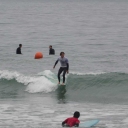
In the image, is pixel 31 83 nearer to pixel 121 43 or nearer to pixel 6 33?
pixel 121 43

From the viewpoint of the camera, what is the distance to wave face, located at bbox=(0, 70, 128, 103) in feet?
95.4

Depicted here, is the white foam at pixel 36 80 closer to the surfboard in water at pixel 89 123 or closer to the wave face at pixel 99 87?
the wave face at pixel 99 87

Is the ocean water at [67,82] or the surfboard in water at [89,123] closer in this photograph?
the surfboard in water at [89,123]

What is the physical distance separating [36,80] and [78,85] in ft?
7.50

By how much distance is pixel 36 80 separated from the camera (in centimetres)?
3200

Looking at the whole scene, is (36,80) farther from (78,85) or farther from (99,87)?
(99,87)

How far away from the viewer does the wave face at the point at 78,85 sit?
29.1 meters

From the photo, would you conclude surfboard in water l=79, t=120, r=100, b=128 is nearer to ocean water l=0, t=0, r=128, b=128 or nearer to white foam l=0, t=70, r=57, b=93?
ocean water l=0, t=0, r=128, b=128

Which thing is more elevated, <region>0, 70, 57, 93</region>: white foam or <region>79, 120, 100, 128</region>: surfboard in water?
<region>79, 120, 100, 128</region>: surfboard in water

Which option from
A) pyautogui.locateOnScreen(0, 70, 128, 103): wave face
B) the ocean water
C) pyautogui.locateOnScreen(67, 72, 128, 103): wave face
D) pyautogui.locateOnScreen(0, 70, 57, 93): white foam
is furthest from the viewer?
pyautogui.locateOnScreen(0, 70, 57, 93): white foam

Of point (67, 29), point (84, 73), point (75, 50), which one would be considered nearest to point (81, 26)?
point (67, 29)

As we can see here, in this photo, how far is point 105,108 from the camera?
25.0 metres

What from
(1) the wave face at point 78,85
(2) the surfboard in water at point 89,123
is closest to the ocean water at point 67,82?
(1) the wave face at point 78,85

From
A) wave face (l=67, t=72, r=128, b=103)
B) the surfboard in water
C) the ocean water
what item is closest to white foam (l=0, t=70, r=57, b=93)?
the ocean water
